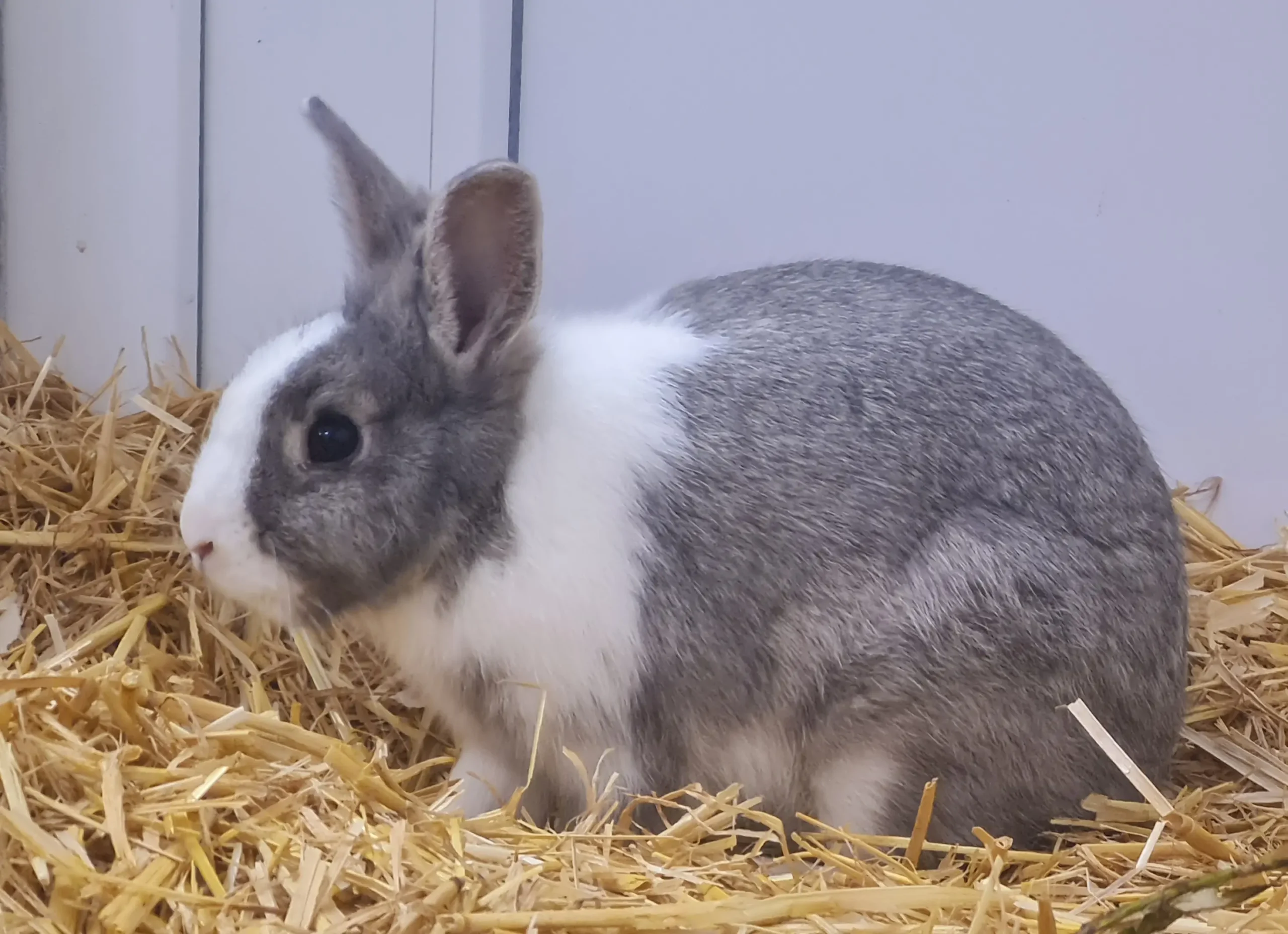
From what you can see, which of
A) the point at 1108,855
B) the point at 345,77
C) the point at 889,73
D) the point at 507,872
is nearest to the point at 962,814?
the point at 1108,855

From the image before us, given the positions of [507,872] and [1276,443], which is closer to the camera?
[507,872]

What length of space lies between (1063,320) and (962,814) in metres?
1.45

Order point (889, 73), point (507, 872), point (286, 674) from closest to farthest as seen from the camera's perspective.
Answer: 1. point (507, 872)
2. point (286, 674)
3. point (889, 73)

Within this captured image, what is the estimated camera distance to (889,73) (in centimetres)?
301

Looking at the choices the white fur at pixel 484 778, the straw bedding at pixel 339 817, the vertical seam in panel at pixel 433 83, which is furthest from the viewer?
the vertical seam in panel at pixel 433 83

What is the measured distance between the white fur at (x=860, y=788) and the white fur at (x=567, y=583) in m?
0.34

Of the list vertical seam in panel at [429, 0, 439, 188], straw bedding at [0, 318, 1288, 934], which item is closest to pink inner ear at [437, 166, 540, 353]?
straw bedding at [0, 318, 1288, 934]

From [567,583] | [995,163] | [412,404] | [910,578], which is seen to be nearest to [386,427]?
[412,404]

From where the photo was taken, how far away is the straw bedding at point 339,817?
1.55m

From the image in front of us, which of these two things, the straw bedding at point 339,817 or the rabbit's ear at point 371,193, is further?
the rabbit's ear at point 371,193

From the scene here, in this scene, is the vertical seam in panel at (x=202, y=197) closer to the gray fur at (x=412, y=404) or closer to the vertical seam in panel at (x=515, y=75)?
the vertical seam in panel at (x=515, y=75)

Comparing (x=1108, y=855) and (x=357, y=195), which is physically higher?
(x=357, y=195)

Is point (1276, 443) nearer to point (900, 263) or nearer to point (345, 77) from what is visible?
point (900, 263)

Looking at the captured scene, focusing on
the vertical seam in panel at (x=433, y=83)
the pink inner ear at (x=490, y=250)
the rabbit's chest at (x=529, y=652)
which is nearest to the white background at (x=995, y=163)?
the vertical seam in panel at (x=433, y=83)
